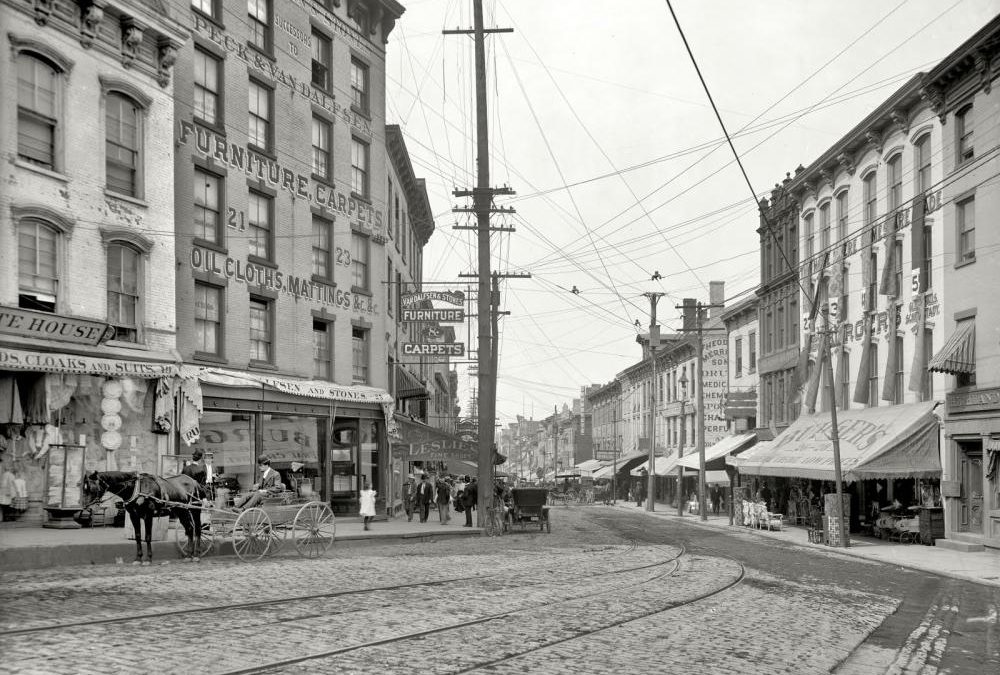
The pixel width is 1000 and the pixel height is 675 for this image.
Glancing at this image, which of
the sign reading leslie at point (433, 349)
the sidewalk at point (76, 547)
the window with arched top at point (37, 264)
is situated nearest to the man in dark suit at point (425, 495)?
the sign reading leslie at point (433, 349)

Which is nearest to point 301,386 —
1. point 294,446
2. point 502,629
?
point 294,446

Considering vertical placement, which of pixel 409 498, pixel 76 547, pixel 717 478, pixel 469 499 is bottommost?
pixel 717 478

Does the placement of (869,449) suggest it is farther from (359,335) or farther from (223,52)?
(223,52)

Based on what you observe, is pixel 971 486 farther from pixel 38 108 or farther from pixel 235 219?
pixel 38 108

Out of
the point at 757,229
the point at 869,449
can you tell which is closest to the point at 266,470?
the point at 869,449

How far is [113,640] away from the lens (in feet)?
30.1

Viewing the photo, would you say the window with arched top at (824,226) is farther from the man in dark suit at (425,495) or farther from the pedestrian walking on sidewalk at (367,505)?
the pedestrian walking on sidewalk at (367,505)

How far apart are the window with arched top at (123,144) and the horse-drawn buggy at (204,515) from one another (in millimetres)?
7735

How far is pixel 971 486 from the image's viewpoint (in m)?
25.7

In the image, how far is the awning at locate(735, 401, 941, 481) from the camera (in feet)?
87.4

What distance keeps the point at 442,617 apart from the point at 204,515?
860 cm

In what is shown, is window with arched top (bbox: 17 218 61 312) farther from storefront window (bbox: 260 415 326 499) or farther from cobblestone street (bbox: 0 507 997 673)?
storefront window (bbox: 260 415 326 499)

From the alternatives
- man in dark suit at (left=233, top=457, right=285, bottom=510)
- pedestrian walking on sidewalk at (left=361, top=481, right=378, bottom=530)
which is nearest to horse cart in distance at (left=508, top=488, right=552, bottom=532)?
pedestrian walking on sidewalk at (left=361, top=481, right=378, bottom=530)

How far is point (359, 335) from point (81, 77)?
13.7 meters
